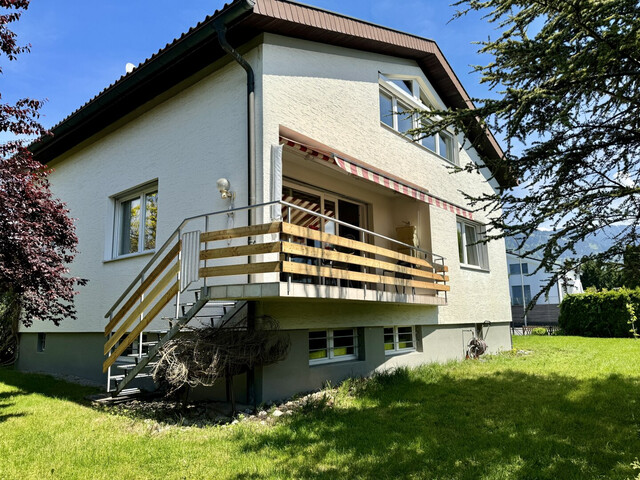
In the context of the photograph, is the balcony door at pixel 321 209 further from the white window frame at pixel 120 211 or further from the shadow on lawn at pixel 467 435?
the shadow on lawn at pixel 467 435

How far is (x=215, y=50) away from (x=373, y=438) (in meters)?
8.48

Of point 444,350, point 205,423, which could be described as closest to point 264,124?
point 205,423

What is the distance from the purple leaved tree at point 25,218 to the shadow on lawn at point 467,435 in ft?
19.1

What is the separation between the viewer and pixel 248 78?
927 centimetres

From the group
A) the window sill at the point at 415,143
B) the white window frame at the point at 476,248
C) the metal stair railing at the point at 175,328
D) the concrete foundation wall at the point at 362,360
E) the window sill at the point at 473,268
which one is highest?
the window sill at the point at 415,143

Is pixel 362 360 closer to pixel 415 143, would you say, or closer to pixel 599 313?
pixel 415 143

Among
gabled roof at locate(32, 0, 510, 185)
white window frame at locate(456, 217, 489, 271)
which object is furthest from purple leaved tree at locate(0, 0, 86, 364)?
white window frame at locate(456, 217, 489, 271)

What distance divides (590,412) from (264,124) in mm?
8110

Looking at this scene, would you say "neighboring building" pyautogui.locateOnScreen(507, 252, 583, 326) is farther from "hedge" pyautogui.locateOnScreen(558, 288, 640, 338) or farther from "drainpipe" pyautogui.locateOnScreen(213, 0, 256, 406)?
"drainpipe" pyautogui.locateOnScreen(213, 0, 256, 406)

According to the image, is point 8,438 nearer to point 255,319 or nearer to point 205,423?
point 205,423

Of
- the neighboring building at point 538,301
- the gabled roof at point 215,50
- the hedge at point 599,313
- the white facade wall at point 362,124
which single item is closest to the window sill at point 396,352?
the white facade wall at point 362,124

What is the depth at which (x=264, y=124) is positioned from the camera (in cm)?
899

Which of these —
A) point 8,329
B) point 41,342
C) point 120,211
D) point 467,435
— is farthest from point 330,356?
point 8,329

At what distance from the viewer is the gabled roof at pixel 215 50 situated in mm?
9086
